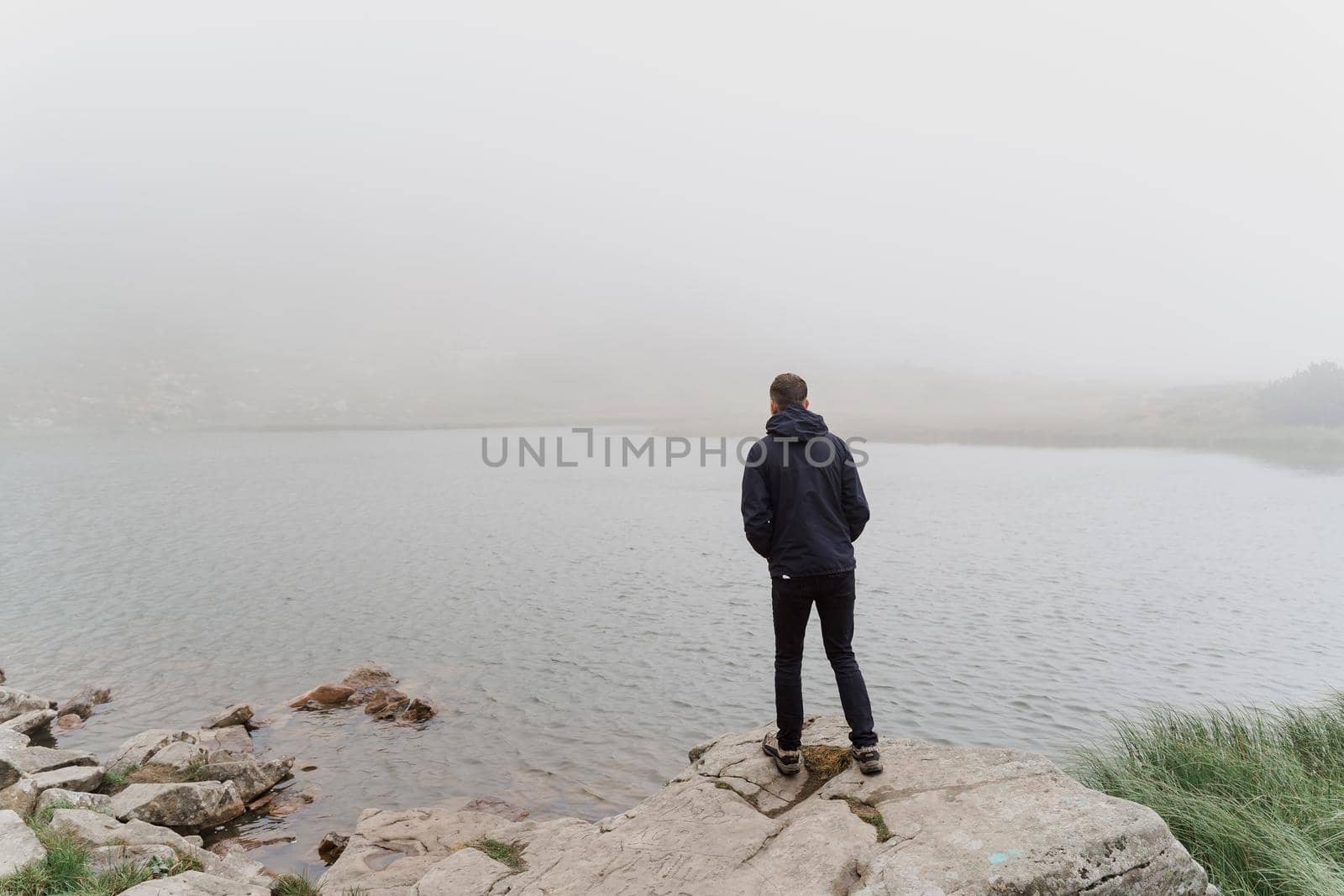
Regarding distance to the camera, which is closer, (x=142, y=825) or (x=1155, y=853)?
(x=1155, y=853)

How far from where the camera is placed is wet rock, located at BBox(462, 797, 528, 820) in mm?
12148

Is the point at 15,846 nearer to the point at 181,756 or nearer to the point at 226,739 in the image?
the point at 181,756

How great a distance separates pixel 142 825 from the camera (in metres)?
10.1

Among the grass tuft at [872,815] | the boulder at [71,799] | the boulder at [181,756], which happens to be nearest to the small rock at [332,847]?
the boulder at [71,799]

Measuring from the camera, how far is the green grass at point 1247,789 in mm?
7203

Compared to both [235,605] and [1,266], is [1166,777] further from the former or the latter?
[1,266]

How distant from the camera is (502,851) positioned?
9281 mm

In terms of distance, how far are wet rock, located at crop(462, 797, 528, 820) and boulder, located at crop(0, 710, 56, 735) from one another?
352 inches

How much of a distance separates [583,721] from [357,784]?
15.4ft

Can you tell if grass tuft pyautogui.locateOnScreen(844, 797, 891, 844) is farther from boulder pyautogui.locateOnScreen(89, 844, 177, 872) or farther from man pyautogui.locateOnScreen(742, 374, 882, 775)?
boulder pyautogui.locateOnScreen(89, 844, 177, 872)

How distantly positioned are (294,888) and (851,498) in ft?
27.3

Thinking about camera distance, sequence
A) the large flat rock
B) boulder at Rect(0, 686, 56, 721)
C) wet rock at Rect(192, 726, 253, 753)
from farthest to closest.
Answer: boulder at Rect(0, 686, 56, 721), wet rock at Rect(192, 726, 253, 753), the large flat rock

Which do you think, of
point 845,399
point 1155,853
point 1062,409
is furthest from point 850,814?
point 845,399

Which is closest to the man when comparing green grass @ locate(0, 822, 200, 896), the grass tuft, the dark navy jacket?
the dark navy jacket
